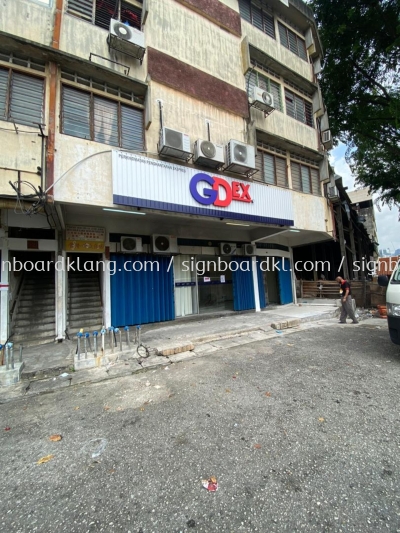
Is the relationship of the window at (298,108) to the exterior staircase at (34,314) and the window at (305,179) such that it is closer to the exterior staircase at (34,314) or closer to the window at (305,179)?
the window at (305,179)

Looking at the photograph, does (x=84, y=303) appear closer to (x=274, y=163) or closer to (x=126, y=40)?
(x=126, y=40)

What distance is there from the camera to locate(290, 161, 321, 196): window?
35.0 feet

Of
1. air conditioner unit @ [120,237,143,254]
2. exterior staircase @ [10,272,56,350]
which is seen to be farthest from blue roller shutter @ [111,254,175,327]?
exterior staircase @ [10,272,56,350]

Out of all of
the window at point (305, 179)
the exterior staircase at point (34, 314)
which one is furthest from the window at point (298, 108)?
the exterior staircase at point (34, 314)

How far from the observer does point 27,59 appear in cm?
578

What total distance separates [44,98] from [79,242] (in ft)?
12.2

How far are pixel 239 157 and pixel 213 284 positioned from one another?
17.2ft

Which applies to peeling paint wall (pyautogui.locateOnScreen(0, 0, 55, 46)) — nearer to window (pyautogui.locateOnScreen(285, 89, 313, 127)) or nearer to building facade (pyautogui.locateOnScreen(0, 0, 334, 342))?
building facade (pyautogui.locateOnScreen(0, 0, 334, 342))

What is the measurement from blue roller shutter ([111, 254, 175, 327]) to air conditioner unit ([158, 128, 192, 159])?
11.9 feet

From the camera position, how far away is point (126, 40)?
641 centimetres

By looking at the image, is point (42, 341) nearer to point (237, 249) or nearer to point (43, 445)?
point (43, 445)

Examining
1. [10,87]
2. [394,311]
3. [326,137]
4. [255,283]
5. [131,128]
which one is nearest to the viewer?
[394,311]

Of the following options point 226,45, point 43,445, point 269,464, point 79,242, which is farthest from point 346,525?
point 226,45

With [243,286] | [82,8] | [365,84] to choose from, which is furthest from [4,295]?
[365,84]
